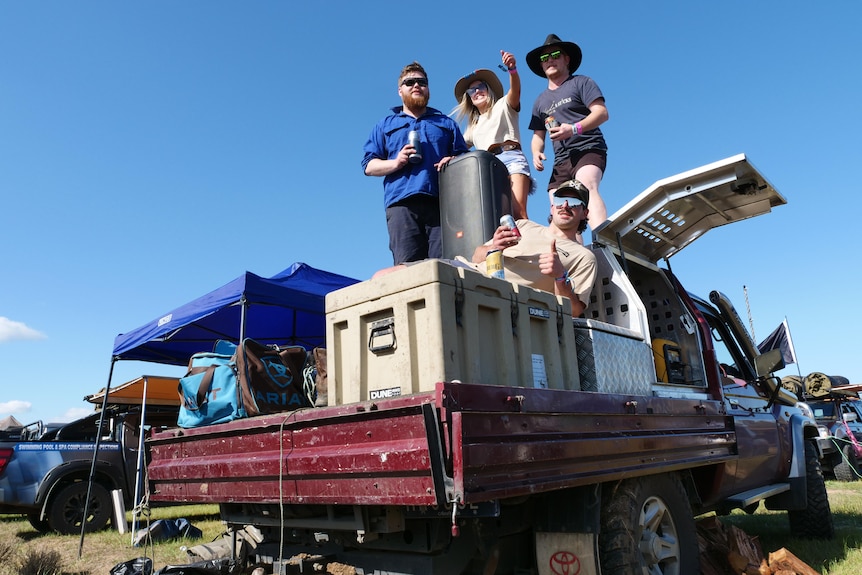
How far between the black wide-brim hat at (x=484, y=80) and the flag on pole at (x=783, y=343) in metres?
3.46

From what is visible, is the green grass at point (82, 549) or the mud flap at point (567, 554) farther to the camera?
the green grass at point (82, 549)

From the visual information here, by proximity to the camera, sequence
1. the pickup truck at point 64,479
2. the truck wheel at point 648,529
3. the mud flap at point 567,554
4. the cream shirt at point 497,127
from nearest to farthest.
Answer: the mud flap at point 567,554
the truck wheel at point 648,529
the cream shirt at point 497,127
the pickup truck at point 64,479

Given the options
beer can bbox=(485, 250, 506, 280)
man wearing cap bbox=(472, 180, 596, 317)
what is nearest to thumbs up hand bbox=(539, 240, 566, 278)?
man wearing cap bbox=(472, 180, 596, 317)

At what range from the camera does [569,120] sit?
5469mm

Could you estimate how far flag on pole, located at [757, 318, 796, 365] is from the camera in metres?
5.39

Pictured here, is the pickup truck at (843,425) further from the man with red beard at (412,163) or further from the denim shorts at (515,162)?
the man with red beard at (412,163)

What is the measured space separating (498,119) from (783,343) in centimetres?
344

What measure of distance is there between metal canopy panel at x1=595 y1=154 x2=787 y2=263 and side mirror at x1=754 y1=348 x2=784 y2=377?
107 centimetres

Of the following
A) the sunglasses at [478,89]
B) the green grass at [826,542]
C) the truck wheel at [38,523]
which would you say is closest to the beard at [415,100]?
the sunglasses at [478,89]

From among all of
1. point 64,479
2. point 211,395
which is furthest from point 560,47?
point 64,479

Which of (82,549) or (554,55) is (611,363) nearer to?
(554,55)

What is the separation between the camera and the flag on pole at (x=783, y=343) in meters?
5.39

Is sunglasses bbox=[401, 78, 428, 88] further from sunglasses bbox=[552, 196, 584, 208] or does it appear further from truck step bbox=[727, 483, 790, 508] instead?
truck step bbox=[727, 483, 790, 508]

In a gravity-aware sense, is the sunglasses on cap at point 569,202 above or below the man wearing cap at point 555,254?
above
